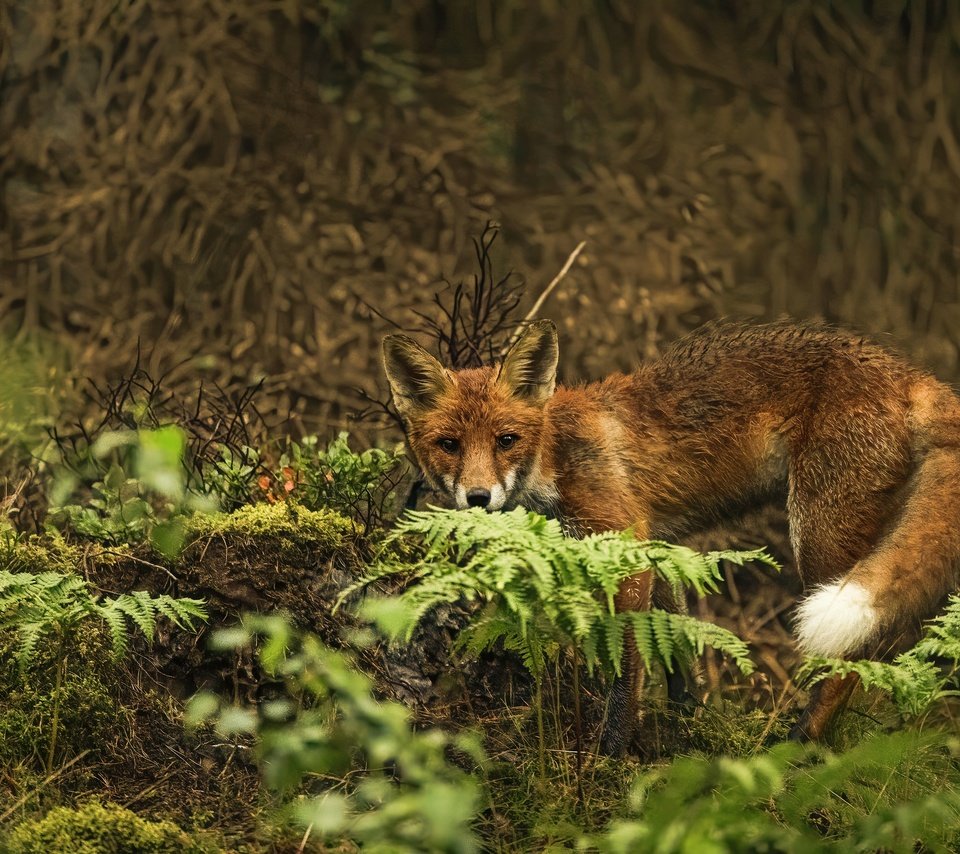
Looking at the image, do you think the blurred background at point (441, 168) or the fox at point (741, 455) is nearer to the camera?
the fox at point (741, 455)

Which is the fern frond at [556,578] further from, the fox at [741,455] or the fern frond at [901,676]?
the fox at [741,455]

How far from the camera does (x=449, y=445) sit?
512cm

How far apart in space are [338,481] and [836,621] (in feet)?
7.23

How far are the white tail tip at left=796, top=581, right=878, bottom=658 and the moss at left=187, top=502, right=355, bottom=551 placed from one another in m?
1.89

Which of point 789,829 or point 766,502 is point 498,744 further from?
point 766,502

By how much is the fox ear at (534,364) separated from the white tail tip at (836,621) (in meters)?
1.49

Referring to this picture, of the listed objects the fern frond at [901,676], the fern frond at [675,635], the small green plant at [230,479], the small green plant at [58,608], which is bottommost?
the small green plant at [230,479]

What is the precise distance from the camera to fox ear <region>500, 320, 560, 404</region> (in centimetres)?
516

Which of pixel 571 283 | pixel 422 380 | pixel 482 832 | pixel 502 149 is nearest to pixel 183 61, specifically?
pixel 502 149

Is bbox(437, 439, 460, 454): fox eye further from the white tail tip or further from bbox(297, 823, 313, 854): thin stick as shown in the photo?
bbox(297, 823, 313, 854): thin stick

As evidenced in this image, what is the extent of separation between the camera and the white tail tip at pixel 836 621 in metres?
4.40

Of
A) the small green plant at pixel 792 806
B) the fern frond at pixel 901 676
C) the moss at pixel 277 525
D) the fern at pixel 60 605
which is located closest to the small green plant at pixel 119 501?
the moss at pixel 277 525

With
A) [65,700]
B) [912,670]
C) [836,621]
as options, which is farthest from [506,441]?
[65,700]

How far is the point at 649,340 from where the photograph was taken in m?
7.92
